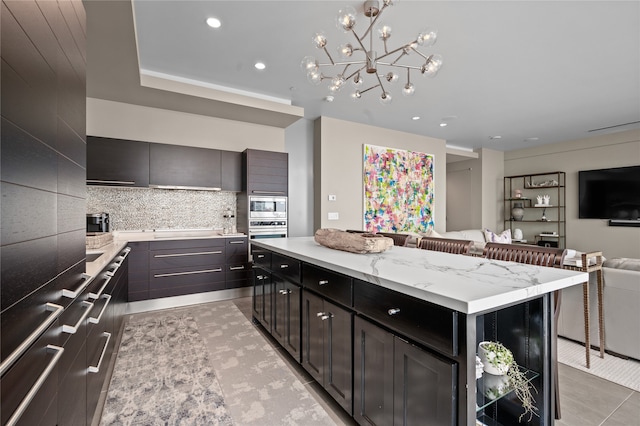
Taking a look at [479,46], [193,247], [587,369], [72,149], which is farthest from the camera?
[193,247]

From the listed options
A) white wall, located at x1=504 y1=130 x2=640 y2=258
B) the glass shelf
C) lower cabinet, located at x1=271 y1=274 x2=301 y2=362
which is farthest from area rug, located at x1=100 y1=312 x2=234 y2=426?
white wall, located at x1=504 y1=130 x2=640 y2=258

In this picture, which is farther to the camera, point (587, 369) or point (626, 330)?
point (626, 330)

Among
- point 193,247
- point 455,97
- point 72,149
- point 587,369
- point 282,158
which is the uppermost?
point 455,97

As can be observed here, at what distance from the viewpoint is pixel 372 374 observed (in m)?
1.40

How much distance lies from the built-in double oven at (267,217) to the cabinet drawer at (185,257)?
0.53 m

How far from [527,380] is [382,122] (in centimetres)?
472

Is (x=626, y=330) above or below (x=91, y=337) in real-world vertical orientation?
below

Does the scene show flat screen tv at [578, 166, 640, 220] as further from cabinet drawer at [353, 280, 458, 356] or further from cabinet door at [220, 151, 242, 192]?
cabinet drawer at [353, 280, 458, 356]

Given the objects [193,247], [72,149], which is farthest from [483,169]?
[72,149]

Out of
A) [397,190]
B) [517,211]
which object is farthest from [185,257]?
[517,211]

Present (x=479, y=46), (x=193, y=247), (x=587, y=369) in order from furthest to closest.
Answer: (x=193, y=247) → (x=479, y=46) → (x=587, y=369)

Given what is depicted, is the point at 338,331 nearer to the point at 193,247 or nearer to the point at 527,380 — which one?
the point at 527,380

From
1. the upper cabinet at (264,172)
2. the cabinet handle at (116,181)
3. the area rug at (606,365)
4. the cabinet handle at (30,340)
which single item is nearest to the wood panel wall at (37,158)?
the cabinet handle at (30,340)

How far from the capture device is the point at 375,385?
139cm
